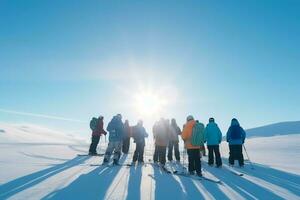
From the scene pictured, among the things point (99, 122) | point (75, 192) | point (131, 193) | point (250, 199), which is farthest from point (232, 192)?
point (99, 122)

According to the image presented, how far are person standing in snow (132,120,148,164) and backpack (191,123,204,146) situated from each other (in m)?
4.17

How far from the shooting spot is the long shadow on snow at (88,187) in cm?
795

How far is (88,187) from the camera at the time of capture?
9109 millimetres

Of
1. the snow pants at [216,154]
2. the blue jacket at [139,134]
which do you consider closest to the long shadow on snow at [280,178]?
the snow pants at [216,154]

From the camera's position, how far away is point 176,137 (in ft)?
60.5

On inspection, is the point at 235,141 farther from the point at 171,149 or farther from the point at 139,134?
the point at 139,134

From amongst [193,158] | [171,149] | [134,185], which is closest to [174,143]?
[171,149]

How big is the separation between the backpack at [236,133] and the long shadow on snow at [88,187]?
6575 mm

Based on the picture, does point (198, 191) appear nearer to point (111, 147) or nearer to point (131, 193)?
point (131, 193)

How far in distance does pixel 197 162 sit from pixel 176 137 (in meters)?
5.92

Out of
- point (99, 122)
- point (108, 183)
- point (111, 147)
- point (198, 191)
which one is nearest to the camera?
point (198, 191)

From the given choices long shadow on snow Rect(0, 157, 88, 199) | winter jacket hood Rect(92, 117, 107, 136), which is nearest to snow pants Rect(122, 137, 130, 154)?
winter jacket hood Rect(92, 117, 107, 136)

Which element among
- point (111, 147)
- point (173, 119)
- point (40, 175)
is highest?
point (173, 119)

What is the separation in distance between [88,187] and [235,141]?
29.3ft
